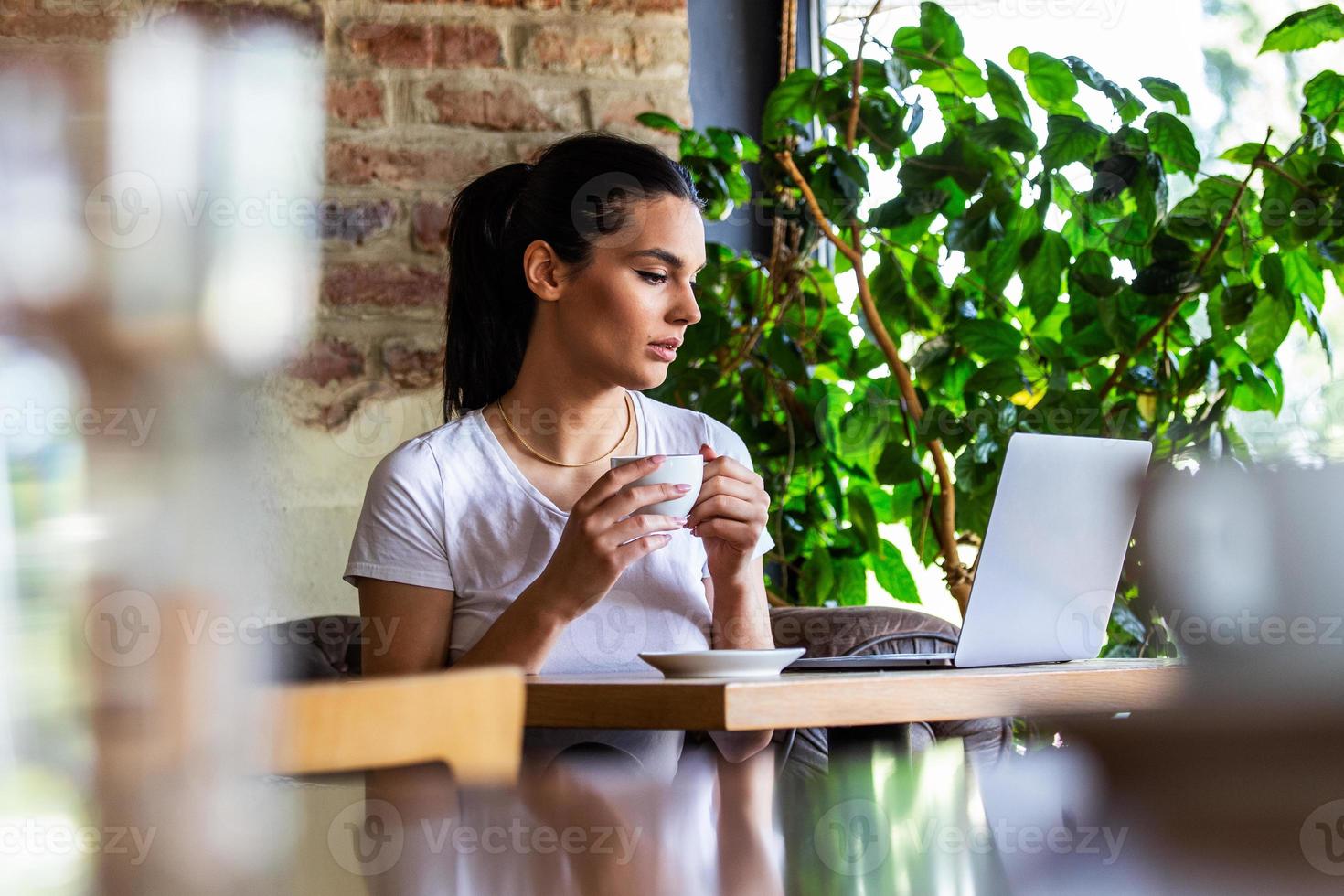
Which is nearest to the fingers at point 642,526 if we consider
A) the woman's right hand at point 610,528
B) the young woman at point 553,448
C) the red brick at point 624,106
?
the woman's right hand at point 610,528

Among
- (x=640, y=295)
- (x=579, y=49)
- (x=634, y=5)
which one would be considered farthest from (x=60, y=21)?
(x=640, y=295)

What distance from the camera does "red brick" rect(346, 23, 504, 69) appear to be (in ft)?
7.50

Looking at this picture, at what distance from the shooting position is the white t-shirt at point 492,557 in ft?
5.17

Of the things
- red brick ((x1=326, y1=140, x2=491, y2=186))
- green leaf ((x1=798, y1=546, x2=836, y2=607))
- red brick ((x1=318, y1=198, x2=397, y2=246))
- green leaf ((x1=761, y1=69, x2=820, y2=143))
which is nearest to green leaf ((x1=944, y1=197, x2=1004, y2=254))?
green leaf ((x1=761, y1=69, x2=820, y2=143))

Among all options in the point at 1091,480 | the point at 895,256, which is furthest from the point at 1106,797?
the point at 895,256

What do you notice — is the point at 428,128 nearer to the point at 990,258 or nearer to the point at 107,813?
the point at 990,258

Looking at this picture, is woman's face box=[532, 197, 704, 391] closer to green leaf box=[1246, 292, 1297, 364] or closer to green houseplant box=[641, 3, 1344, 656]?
green houseplant box=[641, 3, 1344, 656]

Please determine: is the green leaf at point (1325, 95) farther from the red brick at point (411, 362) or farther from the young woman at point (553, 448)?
the red brick at point (411, 362)

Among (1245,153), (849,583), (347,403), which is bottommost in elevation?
(849,583)

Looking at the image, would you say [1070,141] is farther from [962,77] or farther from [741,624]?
[741,624]

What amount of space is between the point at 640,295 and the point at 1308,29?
3.53 feet

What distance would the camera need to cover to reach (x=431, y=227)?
2291 mm

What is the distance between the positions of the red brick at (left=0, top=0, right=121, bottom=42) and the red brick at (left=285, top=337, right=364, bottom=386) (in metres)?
0.60

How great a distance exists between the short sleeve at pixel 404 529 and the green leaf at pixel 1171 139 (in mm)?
1239
